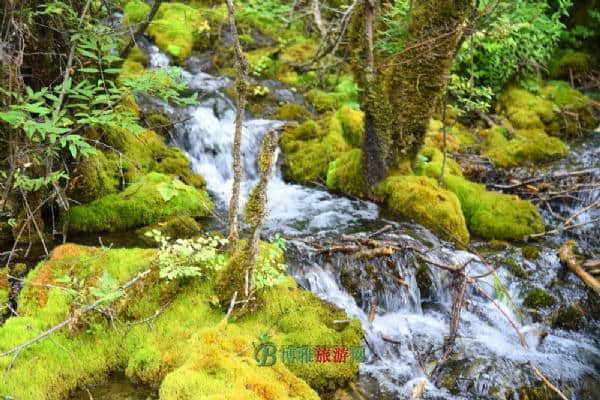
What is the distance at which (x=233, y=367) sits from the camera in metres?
3.01

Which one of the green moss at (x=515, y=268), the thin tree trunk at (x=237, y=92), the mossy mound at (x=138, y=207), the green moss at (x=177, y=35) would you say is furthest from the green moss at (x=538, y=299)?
the green moss at (x=177, y=35)

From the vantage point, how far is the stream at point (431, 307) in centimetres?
400

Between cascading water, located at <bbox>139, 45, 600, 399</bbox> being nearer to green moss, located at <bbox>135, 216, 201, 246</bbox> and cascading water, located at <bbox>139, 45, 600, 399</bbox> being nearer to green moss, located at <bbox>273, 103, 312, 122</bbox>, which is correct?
green moss, located at <bbox>135, 216, 201, 246</bbox>

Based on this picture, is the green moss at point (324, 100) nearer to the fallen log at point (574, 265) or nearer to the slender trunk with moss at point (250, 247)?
the fallen log at point (574, 265)

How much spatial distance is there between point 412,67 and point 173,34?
7.67 m

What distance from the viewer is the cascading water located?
13.1ft

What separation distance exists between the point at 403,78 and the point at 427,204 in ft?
6.07

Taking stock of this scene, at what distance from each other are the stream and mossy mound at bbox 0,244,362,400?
11.0 inches

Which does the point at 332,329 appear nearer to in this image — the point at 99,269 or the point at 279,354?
the point at 279,354

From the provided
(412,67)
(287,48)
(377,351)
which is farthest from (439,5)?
(287,48)

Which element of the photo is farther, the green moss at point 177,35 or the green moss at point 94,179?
the green moss at point 177,35

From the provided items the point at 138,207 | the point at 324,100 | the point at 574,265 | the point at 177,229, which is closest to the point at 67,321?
the point at 177,229

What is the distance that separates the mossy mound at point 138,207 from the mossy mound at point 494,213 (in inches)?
154

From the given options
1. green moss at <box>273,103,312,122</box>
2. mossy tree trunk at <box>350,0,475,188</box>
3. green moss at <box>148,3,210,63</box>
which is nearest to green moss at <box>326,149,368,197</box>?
mossy tree trunk at <box>350,0,475,188</box>
